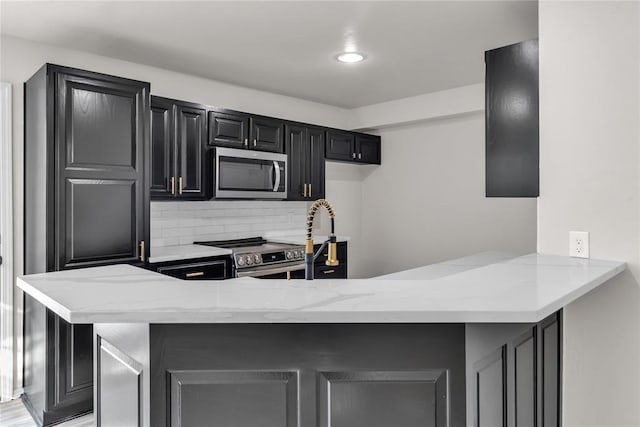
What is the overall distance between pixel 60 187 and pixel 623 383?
9.97ft

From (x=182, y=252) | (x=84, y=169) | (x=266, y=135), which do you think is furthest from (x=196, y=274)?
(x=266, y=135)

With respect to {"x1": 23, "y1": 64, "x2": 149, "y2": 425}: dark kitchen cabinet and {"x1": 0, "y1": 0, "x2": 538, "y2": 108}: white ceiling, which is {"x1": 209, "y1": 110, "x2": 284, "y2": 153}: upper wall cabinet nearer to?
{"x1": 0, "y1": 0, "x2": 538, "y2": 108}: white ceiling

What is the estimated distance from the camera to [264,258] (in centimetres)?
379

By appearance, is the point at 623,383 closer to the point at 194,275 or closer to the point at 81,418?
the point at 194,275

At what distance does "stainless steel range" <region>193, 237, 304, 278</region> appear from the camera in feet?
11.8

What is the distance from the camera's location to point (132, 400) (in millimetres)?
1322

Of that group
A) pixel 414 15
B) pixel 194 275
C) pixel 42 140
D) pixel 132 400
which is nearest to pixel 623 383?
pixel 132 400

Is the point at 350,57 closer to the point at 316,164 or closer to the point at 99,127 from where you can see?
the point at 316,164

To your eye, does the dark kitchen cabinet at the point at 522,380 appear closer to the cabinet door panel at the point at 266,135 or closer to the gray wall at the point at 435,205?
the gray wall at the point at 435,205

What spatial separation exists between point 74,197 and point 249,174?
1565 mm

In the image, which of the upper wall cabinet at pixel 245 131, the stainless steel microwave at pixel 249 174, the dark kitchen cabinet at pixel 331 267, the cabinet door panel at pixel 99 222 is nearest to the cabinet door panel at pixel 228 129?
the upper wall cabinet at pixel 245 131

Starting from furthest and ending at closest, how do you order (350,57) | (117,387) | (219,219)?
(219,219), (350,57), (117,387)

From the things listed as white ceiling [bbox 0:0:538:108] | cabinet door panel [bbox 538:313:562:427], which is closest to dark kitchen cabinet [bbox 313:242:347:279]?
white ceiling [bbox 0:0:538:108]

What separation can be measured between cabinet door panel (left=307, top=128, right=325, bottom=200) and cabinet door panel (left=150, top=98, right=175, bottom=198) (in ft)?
5.06
